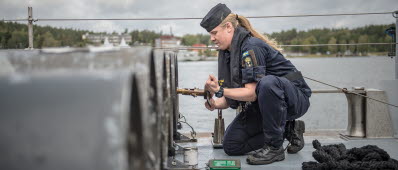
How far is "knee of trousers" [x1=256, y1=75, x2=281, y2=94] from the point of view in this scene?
2664mm

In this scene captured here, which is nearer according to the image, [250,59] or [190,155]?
[190,155]

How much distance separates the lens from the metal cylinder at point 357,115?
11.9ft

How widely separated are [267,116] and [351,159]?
563 mm

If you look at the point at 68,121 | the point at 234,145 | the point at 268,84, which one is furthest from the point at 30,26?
the point at 68,121

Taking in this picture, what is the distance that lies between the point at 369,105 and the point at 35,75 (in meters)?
3.17

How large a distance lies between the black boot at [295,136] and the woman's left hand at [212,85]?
772 mm

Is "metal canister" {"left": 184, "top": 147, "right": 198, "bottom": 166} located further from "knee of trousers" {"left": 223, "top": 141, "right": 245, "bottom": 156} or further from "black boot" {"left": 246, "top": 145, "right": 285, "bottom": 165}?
"knee of trousers" {"left": 223, "top": 141, "right": 245, "bottom": 156}

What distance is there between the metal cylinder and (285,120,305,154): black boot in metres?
0.77

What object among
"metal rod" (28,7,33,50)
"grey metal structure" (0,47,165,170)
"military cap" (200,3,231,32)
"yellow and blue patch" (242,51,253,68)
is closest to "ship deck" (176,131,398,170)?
"yellow and blue patch" (242,51,253,68)

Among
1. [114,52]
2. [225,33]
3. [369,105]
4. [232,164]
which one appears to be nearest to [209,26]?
[225,33]

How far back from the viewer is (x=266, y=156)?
2730 millimetres

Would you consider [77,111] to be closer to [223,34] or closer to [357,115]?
[223,34]

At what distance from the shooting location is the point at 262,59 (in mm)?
2730

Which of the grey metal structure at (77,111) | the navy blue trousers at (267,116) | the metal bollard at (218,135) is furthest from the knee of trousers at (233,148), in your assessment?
the grey metal structure at (77,111)
